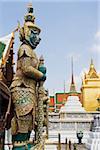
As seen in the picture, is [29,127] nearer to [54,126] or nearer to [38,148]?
[38,148]

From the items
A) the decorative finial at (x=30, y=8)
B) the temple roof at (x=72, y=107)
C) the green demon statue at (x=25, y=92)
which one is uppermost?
the decorative finial at (x=30, y=8)

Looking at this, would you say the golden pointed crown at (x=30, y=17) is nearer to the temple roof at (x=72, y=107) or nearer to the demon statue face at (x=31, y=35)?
the demon statue face at (x=31, y=35)

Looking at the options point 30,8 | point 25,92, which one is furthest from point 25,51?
point 30,8

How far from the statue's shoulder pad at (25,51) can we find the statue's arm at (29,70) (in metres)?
0.05

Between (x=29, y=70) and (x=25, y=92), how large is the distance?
0.23 meters

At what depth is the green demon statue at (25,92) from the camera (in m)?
3.63

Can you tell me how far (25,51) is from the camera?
12.1ft

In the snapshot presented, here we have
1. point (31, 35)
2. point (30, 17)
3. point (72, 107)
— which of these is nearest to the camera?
point (31, 35)

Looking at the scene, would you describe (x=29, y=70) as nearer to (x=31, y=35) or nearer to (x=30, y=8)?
(x=31, y=35)

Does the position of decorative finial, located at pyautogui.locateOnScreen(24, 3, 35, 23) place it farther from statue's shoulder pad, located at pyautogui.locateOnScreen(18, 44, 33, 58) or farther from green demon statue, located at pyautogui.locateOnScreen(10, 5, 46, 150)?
statue's shoulder pad, located at pyautogui.locateOnScreen(18, 44, 33, 58)

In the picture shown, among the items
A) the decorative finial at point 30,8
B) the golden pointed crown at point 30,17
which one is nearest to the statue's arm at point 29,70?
the golden pointed crown at point 30,17

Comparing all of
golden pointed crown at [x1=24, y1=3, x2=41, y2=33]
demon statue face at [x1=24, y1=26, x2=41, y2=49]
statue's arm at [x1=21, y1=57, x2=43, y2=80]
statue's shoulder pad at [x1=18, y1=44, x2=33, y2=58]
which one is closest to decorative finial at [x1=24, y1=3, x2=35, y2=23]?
golden pointed crown at [x1=24, y1=3, x2=41, y2=33]

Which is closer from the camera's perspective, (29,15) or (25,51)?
(25,51)

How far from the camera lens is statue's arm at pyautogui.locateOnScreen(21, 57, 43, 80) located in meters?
3.62
